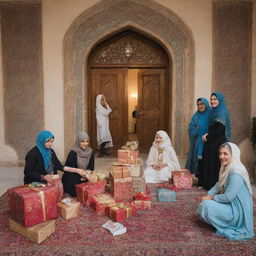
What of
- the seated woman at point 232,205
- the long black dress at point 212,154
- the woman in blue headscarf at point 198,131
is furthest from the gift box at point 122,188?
the woman in blue headscarf at point 198,131

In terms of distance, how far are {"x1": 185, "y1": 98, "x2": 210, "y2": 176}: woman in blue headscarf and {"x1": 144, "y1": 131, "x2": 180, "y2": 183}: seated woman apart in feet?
0.87

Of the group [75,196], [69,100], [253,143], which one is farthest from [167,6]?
[75,196]

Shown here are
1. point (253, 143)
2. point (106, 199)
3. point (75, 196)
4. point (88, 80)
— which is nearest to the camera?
point (106, 199)

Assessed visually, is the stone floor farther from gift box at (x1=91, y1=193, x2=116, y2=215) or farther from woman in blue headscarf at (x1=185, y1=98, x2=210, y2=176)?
gift box at (x1=91, y1=193, x2=116, y2=215)

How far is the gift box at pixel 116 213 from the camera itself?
2914mm

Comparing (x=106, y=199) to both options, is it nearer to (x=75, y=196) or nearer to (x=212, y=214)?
(x=75, y=196)

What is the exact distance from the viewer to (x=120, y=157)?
388 centimetres

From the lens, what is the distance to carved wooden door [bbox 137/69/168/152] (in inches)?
252

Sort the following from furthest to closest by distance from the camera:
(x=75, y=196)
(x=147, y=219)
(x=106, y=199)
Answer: (x=75, y=196) < (x=106, y=199) < (x=147, y=219)

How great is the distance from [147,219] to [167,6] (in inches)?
168

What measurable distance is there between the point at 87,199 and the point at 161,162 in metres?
1.53

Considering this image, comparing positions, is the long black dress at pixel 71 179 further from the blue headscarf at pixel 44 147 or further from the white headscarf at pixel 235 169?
the white headscarf at pixel 235 169

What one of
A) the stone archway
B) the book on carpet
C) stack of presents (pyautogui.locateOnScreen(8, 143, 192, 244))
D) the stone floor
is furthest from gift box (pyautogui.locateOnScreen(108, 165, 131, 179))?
the stone archway

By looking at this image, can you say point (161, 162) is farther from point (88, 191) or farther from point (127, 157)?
point (88, 191)
